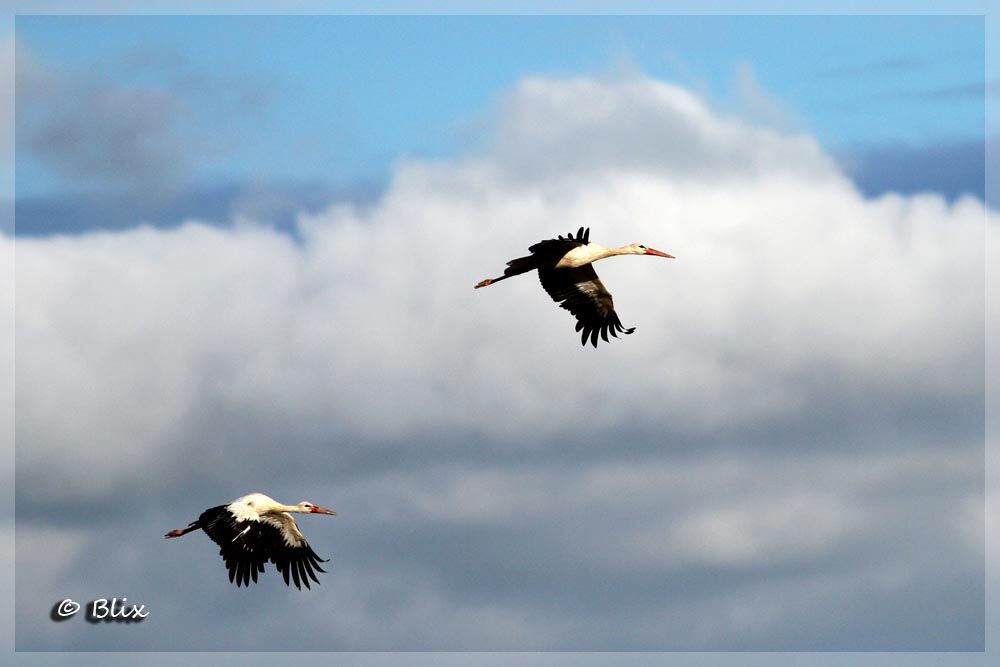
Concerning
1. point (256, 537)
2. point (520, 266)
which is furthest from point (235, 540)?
point (520, 266)

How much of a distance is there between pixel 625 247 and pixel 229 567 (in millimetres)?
12634

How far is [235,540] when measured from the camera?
148 feet

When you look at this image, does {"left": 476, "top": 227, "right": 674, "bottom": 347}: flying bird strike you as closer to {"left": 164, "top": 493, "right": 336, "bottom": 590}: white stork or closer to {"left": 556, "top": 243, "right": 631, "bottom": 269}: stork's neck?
{"left": 556, "top": 243, "right": 631, "bottom": 269}: stork's neck

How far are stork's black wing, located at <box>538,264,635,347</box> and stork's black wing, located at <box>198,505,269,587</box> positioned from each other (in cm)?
918

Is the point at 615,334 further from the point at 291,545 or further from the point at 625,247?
the point at 291,545

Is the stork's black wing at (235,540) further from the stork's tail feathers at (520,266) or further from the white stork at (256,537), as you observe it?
the stork's tail feathers at (520,266)

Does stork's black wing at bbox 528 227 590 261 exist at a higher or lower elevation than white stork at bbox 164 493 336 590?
higher

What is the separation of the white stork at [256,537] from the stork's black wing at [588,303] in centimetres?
810

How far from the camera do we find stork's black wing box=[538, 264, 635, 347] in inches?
1903

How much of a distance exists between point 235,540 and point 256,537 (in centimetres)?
61

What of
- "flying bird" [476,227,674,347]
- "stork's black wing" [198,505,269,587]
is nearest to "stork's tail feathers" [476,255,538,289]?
A: "flying bird" [476,227,674,347]

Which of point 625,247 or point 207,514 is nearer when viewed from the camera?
point 207,514

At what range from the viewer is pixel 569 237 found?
46.6 m

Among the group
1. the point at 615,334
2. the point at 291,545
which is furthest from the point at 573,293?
the point at 291,545
